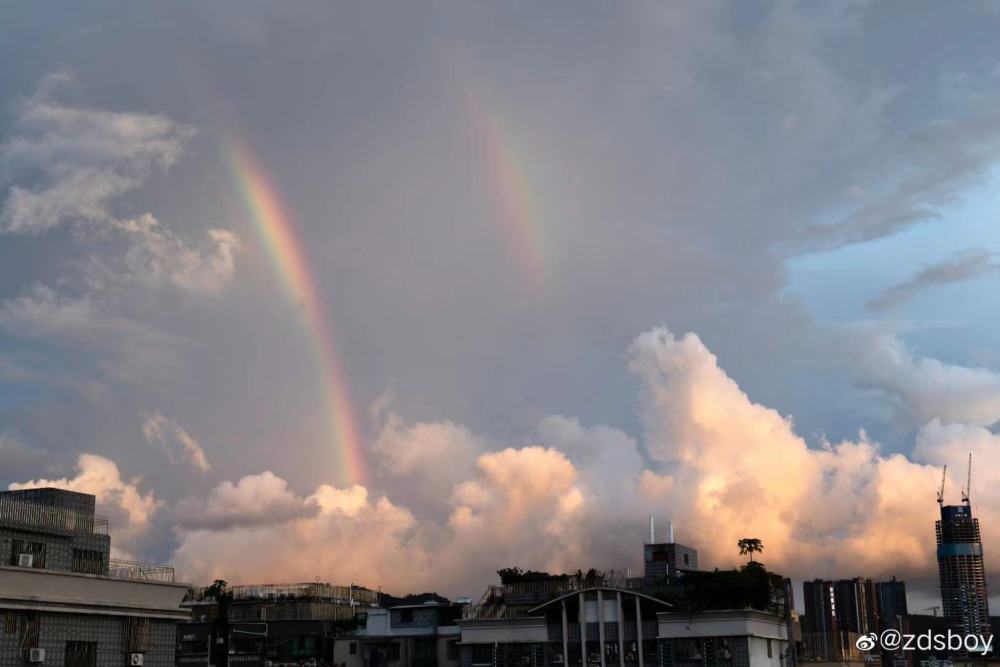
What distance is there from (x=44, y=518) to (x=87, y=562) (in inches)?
163

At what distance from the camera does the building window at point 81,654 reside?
6412 centimetres

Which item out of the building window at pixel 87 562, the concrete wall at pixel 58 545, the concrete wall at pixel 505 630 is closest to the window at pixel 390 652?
the concrete wall at pixel 505 630

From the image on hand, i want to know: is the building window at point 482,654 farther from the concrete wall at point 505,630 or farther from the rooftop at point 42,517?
the rooftop at point 42,517

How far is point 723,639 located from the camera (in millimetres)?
89312

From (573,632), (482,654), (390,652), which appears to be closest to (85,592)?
(482,654)

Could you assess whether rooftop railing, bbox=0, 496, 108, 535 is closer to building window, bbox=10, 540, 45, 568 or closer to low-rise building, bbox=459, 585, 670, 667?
building window, bbox=10, 540, 45, 568

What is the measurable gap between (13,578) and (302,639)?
206ft

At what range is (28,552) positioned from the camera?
6356 centimetres

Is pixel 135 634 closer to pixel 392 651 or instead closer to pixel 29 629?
pixel 29 629

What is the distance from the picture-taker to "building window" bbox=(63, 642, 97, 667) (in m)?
64.1

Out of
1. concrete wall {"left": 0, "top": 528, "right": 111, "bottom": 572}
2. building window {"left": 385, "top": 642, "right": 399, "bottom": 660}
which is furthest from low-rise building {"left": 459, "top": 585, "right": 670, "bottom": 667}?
concrete wall {"left": 0, "top": 528, "right": 111, "bottom": 572}

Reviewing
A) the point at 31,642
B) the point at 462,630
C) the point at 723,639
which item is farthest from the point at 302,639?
the point at 31,642

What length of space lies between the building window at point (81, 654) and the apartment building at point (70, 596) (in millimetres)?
60

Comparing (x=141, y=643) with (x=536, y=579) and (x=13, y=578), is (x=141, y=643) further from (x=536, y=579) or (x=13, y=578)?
(x=536, y=579)
